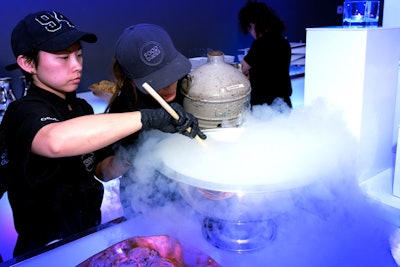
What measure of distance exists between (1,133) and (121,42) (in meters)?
0.51

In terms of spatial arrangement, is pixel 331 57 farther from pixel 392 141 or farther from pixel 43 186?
pixel 43 186

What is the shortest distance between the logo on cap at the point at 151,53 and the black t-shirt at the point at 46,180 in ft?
1.05

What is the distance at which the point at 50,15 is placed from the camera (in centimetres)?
119

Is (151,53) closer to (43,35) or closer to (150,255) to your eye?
(43,35)

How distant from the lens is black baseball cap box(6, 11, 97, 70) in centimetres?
113

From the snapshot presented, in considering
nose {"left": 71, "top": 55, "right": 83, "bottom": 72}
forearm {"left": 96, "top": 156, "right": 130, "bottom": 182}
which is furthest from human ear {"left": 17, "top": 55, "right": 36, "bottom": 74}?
forearm {"left": 96, "top": 156, "right": 130, "bottom": 182}

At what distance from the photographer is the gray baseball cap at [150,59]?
124 centimetres

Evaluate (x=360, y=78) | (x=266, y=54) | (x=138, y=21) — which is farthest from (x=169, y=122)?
(x=138, y=21)

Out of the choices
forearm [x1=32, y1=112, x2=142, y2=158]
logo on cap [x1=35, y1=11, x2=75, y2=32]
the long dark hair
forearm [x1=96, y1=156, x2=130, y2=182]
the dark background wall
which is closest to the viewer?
forearm [x1=32, y1=112, x2=142, y2=158]

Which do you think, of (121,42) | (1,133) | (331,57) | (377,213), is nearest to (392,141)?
(331,57)

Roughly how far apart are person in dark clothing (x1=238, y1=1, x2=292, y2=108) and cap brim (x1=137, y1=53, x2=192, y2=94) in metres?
1.42

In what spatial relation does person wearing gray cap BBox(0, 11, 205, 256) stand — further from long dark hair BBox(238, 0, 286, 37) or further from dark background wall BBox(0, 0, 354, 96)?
dark background wall BBox(0, 0, 354, 96)

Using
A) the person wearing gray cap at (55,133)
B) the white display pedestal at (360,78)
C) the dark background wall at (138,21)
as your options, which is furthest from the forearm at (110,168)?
the dark background wall at (138,21)

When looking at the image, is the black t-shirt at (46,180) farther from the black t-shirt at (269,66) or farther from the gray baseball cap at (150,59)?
the black t-shirt at (269,66)
